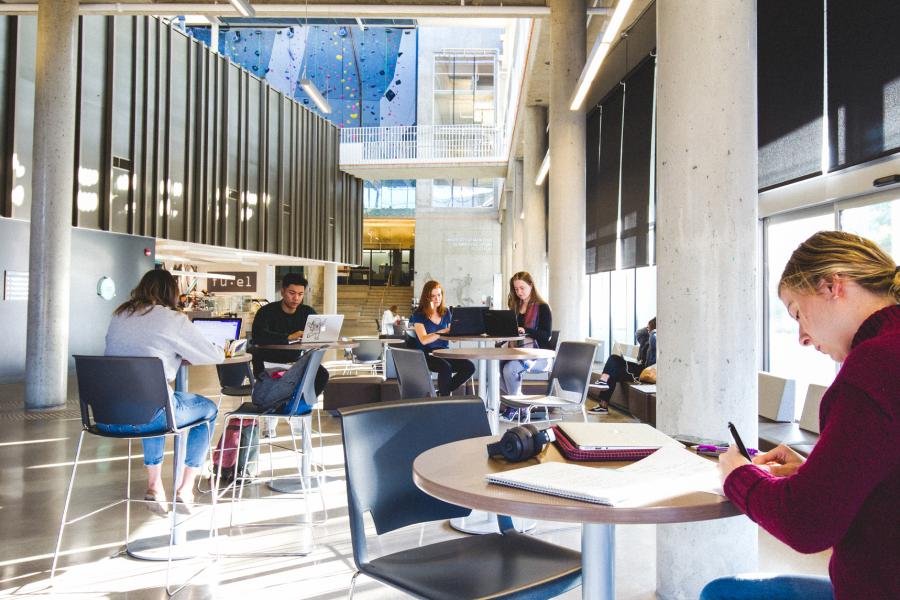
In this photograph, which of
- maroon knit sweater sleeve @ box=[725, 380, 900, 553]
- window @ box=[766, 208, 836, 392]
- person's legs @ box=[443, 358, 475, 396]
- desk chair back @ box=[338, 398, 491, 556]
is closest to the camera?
maroon knit sweater sleeve @ box=[725, 380, 900, 553]

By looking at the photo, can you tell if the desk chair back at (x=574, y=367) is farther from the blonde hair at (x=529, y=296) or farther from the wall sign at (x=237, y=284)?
the wall sign at (x=237, y=284)

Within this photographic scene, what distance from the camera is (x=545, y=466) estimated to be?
4.62 ft

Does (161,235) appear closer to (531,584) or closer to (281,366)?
(281,366)

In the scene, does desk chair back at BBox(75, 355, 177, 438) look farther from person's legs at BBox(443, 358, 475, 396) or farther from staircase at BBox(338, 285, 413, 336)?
staircase at BBox(338, 285, 413, 336)

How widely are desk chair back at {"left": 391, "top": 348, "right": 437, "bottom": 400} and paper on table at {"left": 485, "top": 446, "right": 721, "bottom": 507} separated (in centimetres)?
247

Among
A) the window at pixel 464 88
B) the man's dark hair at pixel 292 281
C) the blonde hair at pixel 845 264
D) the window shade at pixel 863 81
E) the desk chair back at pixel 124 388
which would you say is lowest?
the desk chair back at pixel 124 388

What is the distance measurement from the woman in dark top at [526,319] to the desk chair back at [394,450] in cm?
431

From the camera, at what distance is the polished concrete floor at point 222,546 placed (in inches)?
115

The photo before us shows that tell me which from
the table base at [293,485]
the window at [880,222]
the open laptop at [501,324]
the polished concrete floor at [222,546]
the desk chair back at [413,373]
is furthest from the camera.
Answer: the open laptop at [501,324]

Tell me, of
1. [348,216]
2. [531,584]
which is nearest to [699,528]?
[531,584]

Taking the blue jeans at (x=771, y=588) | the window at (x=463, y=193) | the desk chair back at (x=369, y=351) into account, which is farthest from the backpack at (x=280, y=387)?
the window at (x=463, y=193)

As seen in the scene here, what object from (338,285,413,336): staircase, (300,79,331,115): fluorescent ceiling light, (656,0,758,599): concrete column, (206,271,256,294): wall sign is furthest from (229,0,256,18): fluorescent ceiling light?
(338,285,413,336): staircase

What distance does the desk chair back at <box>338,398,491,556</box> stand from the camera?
1.84 m

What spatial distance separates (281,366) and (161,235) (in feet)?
29.3
